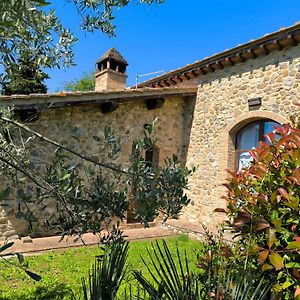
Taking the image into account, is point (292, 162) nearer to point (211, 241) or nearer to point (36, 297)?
point (211, 241)

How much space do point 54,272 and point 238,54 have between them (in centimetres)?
748

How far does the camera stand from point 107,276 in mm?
2436

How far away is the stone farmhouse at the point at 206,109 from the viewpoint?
793 cm

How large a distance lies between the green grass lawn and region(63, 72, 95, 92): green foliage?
29.0 metres

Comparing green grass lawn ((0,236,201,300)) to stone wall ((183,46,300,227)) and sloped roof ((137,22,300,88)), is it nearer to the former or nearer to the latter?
stone wall ((183,46,300,227))

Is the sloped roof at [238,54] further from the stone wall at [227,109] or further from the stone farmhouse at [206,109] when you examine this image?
the stone wall at [227,109]

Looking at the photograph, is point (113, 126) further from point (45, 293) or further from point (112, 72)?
point (45, 293)

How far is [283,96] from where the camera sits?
26.6 feet

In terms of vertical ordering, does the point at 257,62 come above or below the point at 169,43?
above

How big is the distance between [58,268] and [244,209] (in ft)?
13.9

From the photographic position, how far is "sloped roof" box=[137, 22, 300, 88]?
766cm

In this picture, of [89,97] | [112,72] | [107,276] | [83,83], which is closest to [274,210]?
[107,276]

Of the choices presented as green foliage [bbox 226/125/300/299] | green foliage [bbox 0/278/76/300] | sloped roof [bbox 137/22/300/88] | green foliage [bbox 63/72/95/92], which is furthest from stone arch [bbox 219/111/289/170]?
green foliage [bbox 63/72/95/92]

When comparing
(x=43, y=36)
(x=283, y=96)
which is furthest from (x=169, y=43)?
(x=283, y=96)
